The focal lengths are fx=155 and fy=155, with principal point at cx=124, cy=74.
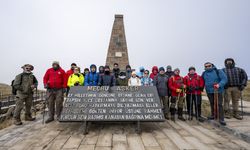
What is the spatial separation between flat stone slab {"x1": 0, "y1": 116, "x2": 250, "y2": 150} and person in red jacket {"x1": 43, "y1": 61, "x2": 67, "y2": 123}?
75 centimetres

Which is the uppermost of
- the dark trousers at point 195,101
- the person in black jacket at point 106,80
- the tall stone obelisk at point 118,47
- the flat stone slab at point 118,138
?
the tall stone obelisk at point 118,47

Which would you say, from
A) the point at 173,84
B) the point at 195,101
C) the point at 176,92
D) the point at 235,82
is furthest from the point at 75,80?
the point at 235,82

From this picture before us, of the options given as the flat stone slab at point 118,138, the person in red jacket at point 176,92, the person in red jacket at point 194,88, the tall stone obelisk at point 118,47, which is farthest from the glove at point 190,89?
the tall stone obelisk at point 118,47

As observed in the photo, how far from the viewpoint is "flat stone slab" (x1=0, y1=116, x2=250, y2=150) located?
10.0 feet

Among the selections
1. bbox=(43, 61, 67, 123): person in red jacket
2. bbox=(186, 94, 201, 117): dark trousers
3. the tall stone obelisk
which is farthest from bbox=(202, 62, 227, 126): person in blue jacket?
the tall stone obelisk

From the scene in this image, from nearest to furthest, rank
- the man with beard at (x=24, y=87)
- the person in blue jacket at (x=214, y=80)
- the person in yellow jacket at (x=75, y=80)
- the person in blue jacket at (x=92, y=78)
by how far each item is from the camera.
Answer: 1. the person in blue jacket at (x=214, y=80)
2. the man with beard at (x=24, y=87)
3. the person in yellow jacket at (x=75, y=80)
4. the person in blue jacket at (x=92, y=78)

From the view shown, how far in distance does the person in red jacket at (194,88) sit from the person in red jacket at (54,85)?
14.1ft

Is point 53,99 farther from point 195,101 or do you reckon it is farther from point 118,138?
point 195,101

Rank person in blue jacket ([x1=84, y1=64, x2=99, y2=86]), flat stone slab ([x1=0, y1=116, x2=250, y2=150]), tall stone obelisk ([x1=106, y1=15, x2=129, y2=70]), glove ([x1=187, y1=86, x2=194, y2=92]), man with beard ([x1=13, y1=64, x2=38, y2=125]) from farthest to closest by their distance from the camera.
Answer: tall stone obelisk ([x1=106, y1=15, x2=129, y2=70]), person in blue jacket ([x1=84, y1=64, x2=99, y2=86]), glove ([x1=187, y1=86, x2=194, y2=92]), man with beard ([x1=13, y1=64, x2=38, y2=125]), flat stone slab ([x1=0, y1=116, x2=250, y2=150])

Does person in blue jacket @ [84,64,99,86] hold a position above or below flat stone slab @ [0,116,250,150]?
above

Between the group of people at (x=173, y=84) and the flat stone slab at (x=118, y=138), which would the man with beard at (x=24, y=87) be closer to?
the group of people at (x=173, y=84)

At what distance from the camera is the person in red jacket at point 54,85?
200 inches

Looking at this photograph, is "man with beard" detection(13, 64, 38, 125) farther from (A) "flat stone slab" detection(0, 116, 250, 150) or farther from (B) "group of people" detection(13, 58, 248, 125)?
(A) "flat stone slab" detection(0, 116, 250, 150)

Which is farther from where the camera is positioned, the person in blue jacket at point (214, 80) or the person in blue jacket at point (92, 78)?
the person in blue jacket at point (92, 78)
